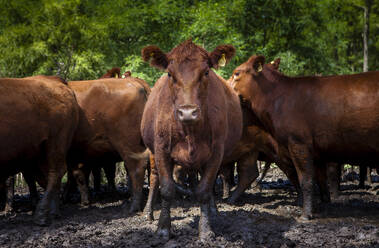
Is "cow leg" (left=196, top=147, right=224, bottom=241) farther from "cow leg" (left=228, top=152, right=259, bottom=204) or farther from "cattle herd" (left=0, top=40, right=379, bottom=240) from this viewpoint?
"cow leg" (left=228, top=152, right=259, bottom=204)

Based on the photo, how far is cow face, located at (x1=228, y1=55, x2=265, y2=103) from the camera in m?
8.22

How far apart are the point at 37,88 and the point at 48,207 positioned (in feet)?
5.99

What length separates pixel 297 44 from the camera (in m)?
22.3

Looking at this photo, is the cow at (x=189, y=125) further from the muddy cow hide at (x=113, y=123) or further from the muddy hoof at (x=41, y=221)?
the muddy cow hide at (x=113, y=123)

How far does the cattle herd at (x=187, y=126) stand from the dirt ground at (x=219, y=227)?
0.27 m

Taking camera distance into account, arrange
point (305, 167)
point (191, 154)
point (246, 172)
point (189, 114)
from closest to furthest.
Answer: point (189, 114) < point (191, 154) < point (305, 167) < point (246, 172)

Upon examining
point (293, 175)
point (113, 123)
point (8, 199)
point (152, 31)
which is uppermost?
point (152, 31)

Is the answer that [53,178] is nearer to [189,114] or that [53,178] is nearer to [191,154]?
[191,154]

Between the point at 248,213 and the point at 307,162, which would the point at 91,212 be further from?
the point at 307,162

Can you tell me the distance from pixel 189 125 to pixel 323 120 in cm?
280

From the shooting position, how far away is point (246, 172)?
359 inches

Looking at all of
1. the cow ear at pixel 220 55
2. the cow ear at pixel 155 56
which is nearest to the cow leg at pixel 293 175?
the cow ear at pixel 220 55

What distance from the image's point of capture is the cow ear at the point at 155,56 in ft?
18.3

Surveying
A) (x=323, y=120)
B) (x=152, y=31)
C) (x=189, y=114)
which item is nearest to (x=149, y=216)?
(x=189, y=114)
